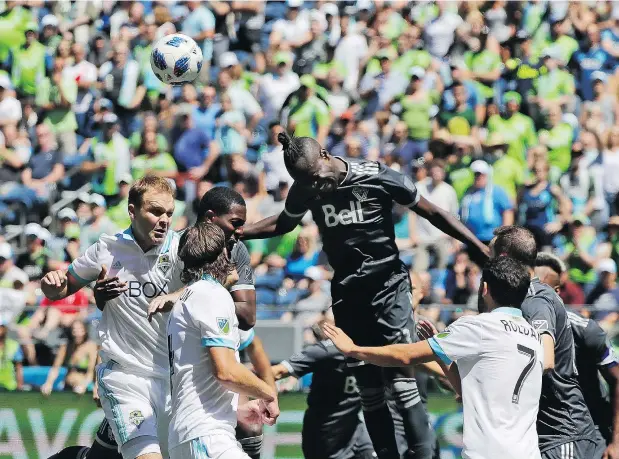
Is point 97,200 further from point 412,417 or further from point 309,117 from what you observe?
point 412,417

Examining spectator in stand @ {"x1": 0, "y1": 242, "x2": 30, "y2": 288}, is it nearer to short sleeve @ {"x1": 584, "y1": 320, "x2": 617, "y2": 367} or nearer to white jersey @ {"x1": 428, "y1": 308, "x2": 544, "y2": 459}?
short sleeve @ {"x1": 584, "y1": 320, "x2": 617, "y2": 367}

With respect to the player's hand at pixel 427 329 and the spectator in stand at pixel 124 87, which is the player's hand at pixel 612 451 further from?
the spectator in stand at pixel 124 87

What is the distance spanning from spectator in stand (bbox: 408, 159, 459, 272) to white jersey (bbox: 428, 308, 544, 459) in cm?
807

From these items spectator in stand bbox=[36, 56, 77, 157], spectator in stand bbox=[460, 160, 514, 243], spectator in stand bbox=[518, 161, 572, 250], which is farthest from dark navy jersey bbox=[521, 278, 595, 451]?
spectator in stand bbox=[36, 56, 77, 157]

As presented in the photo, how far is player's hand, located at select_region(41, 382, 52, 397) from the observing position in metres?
11.7

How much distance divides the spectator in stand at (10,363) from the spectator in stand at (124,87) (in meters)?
6.23

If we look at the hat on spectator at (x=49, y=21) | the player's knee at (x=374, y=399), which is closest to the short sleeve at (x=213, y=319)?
the player's knee at (x=374, y=399)

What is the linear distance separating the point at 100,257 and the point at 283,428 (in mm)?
4508

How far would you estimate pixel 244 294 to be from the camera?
27.9 feet

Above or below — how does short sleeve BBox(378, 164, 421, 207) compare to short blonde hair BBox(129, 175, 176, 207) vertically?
below

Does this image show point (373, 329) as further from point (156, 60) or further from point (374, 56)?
point (374, 56)

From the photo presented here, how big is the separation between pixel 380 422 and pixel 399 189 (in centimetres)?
179

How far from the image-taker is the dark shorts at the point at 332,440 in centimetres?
990

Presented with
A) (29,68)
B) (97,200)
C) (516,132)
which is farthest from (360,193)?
(29,68)
